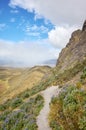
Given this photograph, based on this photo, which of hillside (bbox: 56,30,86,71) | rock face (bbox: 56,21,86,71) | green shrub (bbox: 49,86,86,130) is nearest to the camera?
green shrub (bbox: 49,86,86,130)

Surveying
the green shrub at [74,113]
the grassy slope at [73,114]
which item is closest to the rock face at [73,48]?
the grassy slope at [73,114]

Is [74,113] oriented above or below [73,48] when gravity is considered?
below

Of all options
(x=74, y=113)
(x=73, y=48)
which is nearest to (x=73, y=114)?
(x=74, y=113)

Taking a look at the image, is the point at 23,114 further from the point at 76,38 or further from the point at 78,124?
the point at 76,38

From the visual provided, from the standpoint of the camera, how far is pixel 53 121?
64.6ft

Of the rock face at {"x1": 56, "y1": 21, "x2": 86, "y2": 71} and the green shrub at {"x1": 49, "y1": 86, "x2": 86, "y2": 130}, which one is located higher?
the rock face at {"x1": 56, "y1": 21, "x2": 86, "y2": 71}

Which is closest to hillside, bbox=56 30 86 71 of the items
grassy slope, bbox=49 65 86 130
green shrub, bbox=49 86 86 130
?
grassy slope, bbox=49 65 86 130

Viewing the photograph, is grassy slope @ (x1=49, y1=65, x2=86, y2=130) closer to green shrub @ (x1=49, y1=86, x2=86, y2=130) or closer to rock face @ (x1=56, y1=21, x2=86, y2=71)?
green shrub @ (x1=49, y1=86, x2=86, y2=130)

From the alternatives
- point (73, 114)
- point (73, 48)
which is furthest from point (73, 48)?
point (73, 114)

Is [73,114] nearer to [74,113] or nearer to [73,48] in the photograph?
[74,113]

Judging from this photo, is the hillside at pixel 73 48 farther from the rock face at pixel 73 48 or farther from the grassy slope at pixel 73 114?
the grassy slope at pixel 73 114

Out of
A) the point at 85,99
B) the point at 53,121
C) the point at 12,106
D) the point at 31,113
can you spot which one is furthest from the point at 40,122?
the point at 12,106

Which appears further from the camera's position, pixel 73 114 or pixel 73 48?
pixel 73 48

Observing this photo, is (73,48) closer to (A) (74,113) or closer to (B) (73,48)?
(B) (73,48)
